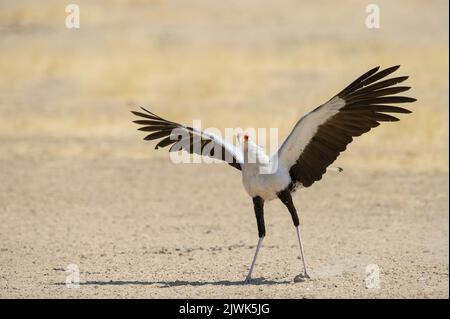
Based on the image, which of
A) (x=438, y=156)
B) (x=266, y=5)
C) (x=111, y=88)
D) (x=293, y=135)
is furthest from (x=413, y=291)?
(x=266, y=5)

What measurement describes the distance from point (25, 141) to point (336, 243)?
359 inches

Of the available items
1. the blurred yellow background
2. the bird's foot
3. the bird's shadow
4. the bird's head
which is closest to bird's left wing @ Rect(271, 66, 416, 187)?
the bird's head

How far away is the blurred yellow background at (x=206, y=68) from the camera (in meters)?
19.2

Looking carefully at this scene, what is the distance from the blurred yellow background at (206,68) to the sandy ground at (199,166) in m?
0.08

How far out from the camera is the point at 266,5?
126 ft

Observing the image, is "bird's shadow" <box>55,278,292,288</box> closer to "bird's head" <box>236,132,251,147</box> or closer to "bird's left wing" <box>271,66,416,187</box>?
"bird's left wing" <box>271,66,416,187</box>

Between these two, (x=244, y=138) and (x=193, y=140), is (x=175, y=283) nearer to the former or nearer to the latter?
(x=193, y=140)

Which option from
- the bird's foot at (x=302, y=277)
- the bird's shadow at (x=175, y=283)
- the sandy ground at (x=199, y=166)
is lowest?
the bird's shadow at (x=175, y=283)

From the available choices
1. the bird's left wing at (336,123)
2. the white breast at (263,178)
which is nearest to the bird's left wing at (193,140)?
the white breast at (263,178)

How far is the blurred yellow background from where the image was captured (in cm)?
1919

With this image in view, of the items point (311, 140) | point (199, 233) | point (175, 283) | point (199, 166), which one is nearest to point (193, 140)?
point (311, 140)

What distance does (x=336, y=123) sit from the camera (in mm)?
8820

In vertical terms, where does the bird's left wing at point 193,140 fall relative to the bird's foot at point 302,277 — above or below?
above

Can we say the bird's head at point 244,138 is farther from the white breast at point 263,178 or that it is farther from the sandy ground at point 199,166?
the sandy ground at point 199,166
